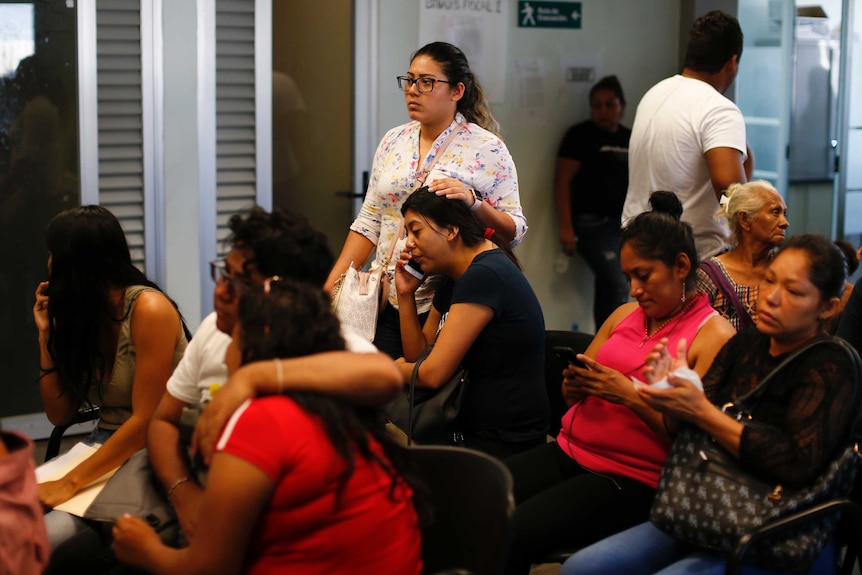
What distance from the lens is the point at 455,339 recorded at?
2701 millimetres

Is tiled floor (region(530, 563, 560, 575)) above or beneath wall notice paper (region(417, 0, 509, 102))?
beneath

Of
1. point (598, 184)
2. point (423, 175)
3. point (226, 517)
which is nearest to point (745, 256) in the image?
point (423, 175)

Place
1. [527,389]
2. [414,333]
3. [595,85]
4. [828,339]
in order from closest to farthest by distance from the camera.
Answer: [828,339], [527,389], [414,333], [595,85]

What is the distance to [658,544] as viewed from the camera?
2.33 meters

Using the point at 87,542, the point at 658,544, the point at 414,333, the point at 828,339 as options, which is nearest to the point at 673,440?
the point at 658,544

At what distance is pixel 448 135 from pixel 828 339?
157cm

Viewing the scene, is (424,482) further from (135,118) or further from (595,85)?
(595,85)

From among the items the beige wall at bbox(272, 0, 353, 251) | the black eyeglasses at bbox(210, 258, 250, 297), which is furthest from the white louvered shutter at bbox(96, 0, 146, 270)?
the black eyeglasses at bbox(210, 258, 250, 297)

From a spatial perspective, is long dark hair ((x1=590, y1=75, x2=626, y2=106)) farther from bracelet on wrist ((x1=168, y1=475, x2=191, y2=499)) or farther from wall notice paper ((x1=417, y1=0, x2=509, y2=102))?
bracelet on wrist ((x1=168, y1=475, x2=191, y2=499))

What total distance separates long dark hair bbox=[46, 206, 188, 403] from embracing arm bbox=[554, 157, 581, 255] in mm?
3298

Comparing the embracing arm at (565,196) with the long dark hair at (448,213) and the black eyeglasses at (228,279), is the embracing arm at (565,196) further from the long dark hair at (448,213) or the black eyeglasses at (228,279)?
the black eyeglasses at (228,279)

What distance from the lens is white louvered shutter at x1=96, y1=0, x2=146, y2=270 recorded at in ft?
14.9

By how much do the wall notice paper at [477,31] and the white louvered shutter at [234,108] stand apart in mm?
877

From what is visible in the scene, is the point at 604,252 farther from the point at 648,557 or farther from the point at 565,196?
the point at 648,557
